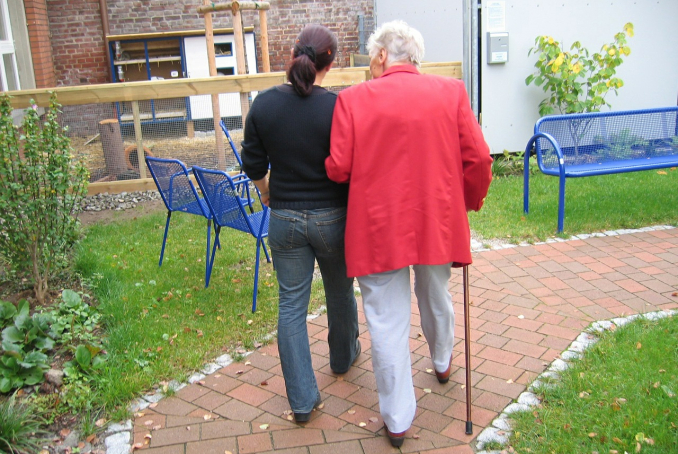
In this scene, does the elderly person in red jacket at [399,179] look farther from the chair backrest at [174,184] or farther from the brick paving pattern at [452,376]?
the chair backrest at [174,184]

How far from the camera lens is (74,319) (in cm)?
407

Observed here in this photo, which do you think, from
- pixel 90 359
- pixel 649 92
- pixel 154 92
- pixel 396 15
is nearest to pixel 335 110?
pixel 90 359

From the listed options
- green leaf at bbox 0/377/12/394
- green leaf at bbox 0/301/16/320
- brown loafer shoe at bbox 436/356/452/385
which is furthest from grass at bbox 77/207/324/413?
brown loafer shoe at bbox 436/356/452/385

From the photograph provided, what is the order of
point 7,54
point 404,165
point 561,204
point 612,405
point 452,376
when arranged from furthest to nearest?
point 7,54, point 561,204, point 452,376, point 612,405, point 404,165

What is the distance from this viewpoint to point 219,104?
754 cm

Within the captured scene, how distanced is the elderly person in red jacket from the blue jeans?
0.16 meters

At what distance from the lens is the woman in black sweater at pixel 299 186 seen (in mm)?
2814

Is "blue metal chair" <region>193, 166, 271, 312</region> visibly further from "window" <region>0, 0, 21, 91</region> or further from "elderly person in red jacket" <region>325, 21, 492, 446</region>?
"window" <region>0, 0, 21, 91</region>

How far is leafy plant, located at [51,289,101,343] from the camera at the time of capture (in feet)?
12.6

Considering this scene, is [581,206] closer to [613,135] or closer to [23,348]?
[613,135]

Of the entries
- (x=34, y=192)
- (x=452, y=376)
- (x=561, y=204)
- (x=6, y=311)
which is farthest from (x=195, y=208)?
(x=561, y=204)

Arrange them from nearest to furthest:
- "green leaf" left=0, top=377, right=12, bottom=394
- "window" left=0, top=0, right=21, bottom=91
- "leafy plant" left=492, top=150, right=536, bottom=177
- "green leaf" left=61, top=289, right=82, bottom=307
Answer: "green leaf" left=0, top=377, right=12, bottom=394 < "green leaf" left=61, top=289, right=82, bottom=307 < "leafy plant" left=492, top=150, right=536, bottom=177 < "window" left=0, top=0, right=21, bottom=91

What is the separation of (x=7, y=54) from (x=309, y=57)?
26.7ft

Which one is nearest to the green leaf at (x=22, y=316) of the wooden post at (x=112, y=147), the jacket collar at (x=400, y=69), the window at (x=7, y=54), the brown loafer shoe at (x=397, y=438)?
the brown loafer shoe at (x=397, y=438)
